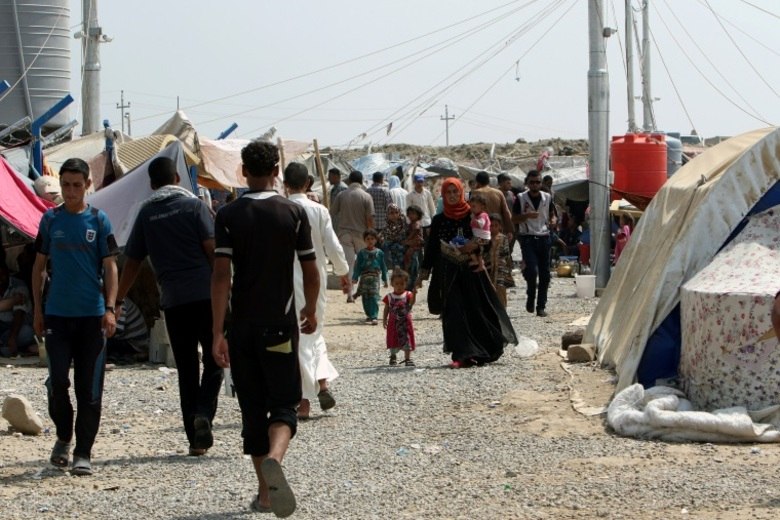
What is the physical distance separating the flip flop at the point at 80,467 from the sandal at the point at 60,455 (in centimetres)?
12

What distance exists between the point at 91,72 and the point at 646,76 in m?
23.7

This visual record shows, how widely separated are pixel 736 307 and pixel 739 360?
327mm

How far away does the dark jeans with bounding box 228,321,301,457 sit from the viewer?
6.23 m

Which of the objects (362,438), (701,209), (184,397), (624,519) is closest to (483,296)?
(701,209)

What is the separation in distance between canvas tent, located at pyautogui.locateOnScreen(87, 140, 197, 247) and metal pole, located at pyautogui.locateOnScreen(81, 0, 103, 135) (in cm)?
881

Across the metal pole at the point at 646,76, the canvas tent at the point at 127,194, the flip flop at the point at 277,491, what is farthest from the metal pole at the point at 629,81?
the flip flop at the point at 277,491

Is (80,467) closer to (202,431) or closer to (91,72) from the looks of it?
(202,431)

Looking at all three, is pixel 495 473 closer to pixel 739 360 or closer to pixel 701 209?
pixel 739 360

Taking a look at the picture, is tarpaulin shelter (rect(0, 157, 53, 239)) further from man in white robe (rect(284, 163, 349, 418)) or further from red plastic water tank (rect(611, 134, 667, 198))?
red plastic water tank (rect(611, 134, 667, 198))

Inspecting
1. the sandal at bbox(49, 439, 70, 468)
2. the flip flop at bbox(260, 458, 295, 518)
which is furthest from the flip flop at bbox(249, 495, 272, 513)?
the sandal at bbox(49, 439, 70, 468)

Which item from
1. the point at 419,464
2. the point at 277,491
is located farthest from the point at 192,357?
the point at 277,491

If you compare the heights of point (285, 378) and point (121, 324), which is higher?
point (285, 378)

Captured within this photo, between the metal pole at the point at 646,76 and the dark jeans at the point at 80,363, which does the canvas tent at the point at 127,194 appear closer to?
the dark jeans at the point at 80,363

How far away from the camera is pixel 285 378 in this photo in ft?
20.5
